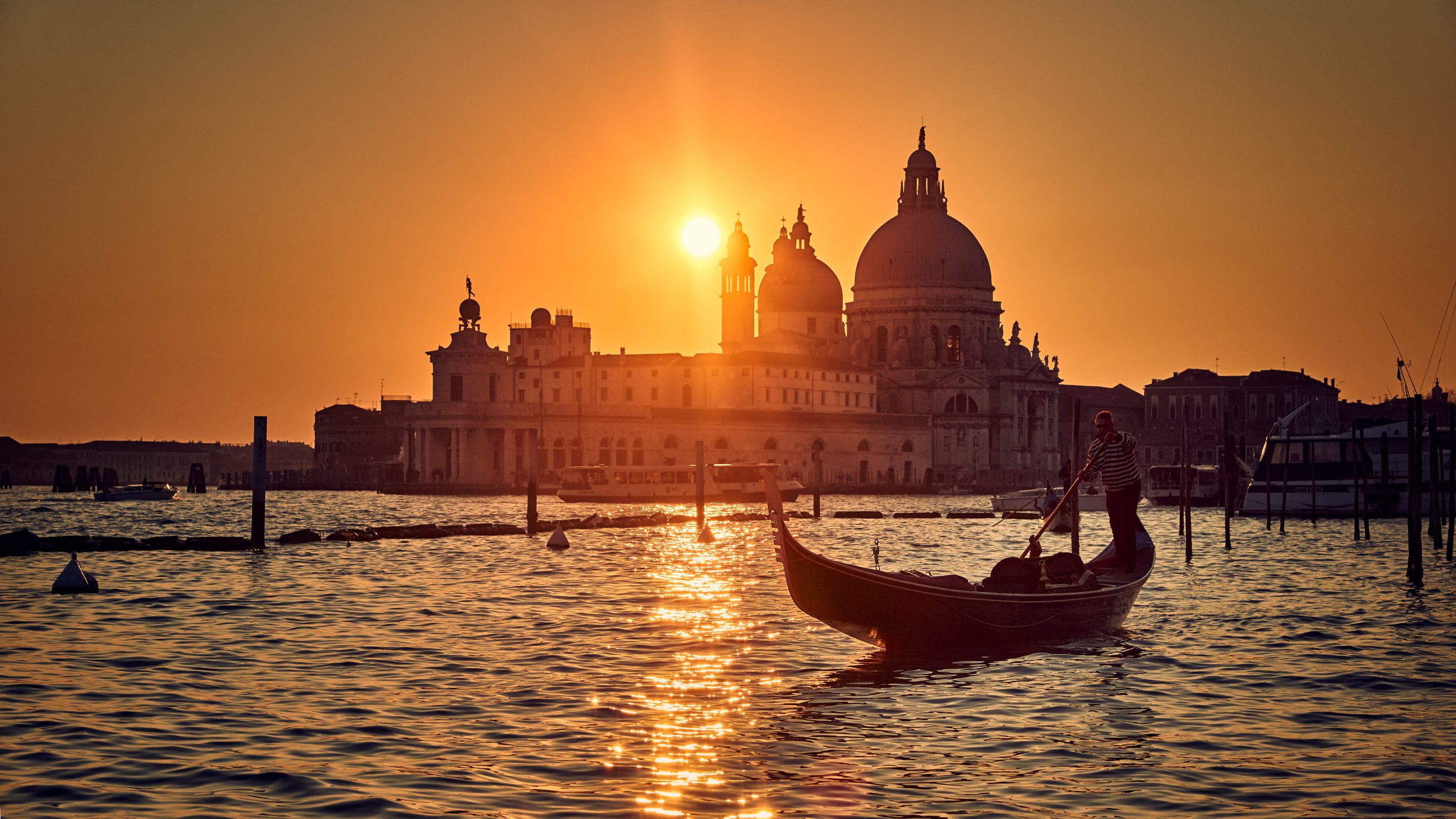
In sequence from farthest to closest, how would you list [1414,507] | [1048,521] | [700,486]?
1. [700,486]
2. [1414,507]
3. [1048,521]

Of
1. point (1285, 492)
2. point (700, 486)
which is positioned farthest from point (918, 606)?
point (700, 486)

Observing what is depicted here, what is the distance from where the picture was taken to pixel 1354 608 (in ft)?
83.9

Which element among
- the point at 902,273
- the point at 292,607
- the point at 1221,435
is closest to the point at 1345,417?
the point at 1221,435

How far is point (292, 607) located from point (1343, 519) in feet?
154

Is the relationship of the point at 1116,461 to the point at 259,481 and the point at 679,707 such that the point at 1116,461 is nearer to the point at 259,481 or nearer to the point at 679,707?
the point at 679,707

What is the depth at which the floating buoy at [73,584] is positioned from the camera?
27312 mm

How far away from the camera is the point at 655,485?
87125mm

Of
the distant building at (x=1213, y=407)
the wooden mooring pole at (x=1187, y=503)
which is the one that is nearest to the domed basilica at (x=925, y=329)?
the distant building at (x=1213, y=407)

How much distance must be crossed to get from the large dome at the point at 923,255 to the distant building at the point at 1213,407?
21.8 metres

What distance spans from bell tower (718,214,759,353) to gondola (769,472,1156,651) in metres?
106

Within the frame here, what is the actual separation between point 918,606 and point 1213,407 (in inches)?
4916

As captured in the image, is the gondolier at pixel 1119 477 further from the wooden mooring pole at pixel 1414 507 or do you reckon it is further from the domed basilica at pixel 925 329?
the domed basilica at pixel 925 329

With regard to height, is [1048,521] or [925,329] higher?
[925,329]

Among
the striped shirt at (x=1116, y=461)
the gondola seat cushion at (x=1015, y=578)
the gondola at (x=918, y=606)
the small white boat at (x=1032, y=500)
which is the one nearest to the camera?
the gondola at (x=918, y=606)
